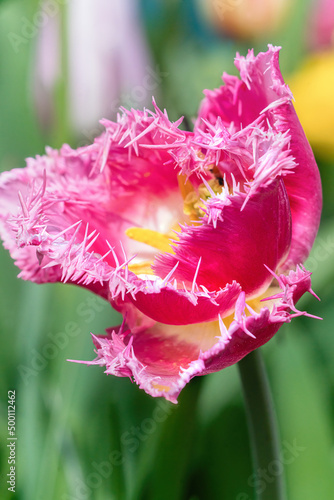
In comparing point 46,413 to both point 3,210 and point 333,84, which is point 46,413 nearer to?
point 3,210

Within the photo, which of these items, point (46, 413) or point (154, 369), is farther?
point (46, 413)

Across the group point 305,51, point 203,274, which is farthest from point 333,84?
point 203,274
